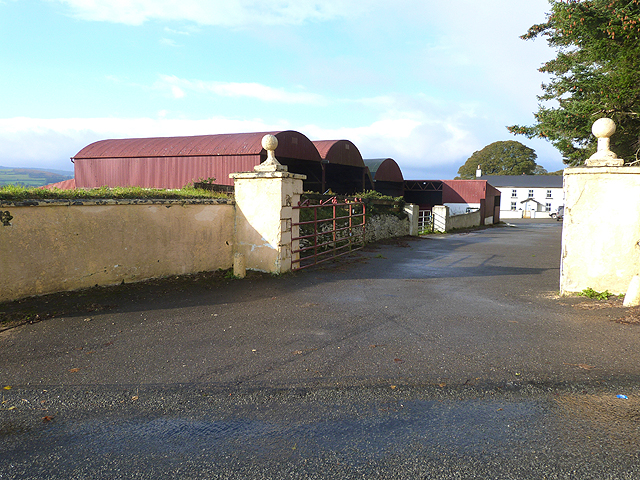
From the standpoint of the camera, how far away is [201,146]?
2145 cm

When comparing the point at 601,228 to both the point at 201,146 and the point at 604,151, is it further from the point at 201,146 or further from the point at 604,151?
the point at 201,146

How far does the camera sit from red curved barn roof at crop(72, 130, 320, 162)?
20.4 meters

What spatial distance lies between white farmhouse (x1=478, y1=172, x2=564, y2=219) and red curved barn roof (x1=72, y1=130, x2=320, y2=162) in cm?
5331

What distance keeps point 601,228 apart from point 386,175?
26.9 meters

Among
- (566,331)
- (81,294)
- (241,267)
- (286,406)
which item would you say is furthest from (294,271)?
(286,406)

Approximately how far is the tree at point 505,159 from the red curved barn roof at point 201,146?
73.1 m

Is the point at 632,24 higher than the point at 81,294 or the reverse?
higher

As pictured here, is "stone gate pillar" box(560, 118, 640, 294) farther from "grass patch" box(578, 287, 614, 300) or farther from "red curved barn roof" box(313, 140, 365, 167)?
"red curved barn roof" box(313, 140, 365, 167)

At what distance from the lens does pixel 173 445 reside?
3.18 meters

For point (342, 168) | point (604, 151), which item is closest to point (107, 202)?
point (604, 151)

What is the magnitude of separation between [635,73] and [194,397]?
16.3 m

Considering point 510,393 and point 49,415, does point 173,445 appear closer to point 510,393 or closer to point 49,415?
point 49,415

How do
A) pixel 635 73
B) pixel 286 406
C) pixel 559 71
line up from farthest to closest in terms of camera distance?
pixel 559 71 < pixel 635 73 < pixel 286 406

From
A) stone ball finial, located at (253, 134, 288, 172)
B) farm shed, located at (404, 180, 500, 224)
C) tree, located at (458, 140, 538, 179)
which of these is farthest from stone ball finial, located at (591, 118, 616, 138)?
tree, located at (458, 140, 538, 179)
